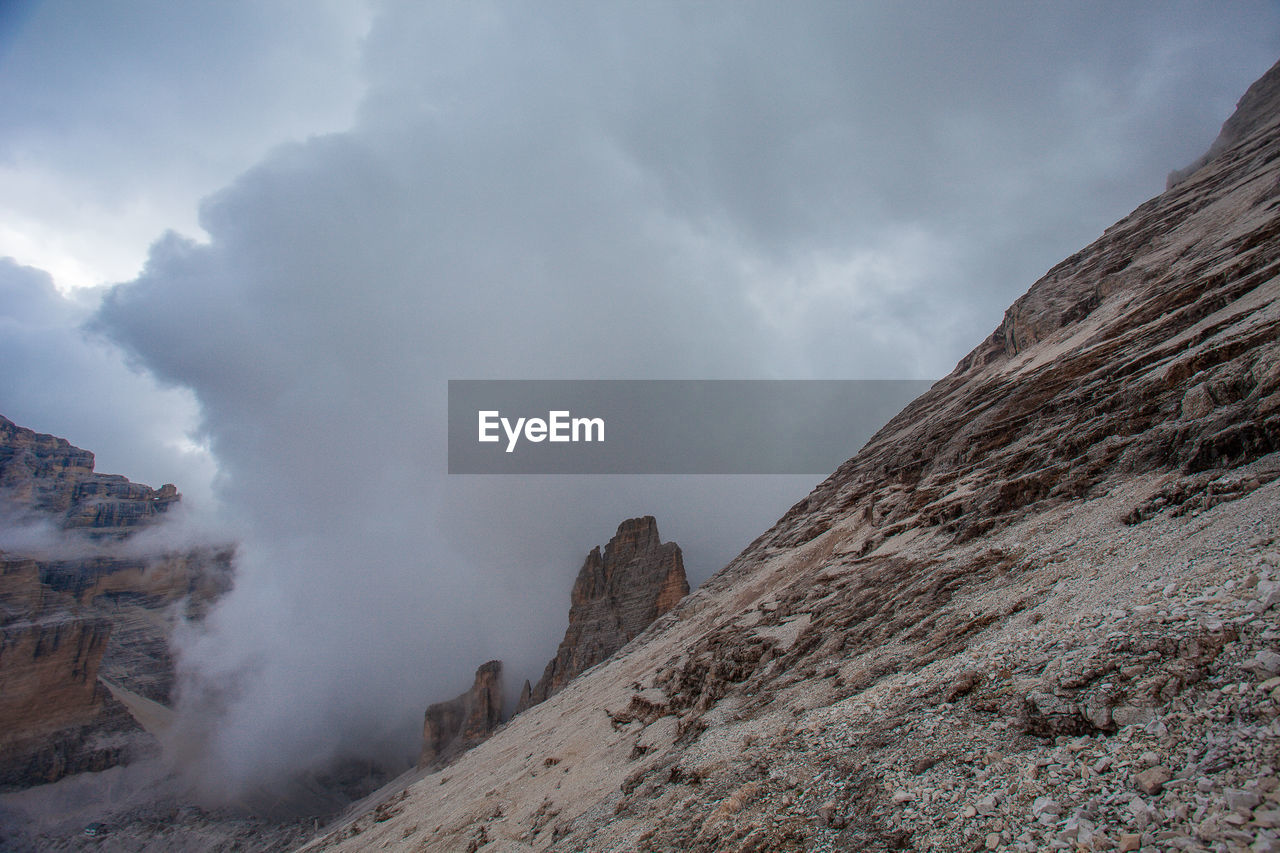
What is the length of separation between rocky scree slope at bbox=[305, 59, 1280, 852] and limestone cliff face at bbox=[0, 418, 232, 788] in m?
160

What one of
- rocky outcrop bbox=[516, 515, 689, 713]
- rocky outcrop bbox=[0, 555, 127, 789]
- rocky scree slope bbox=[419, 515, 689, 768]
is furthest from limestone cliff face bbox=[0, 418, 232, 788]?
rocky outcrop bbox=[516, 515, 689, 713]

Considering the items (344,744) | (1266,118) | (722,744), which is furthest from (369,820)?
(344,744)

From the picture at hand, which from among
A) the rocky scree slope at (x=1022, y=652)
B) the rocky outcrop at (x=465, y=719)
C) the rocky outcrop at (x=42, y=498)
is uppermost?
the rocky outcrop at (x=42, y=498)

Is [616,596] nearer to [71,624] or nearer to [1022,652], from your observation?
[1022,652]

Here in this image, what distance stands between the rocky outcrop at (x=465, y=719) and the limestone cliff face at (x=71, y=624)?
71857 millimetres

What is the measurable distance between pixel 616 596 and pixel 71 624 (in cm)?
13406

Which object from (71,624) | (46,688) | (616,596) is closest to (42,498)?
(71,624)

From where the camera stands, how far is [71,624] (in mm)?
136875

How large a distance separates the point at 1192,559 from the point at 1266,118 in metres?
62.0

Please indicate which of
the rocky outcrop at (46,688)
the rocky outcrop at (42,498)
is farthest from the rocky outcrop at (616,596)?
the rocky outcrop at (42,498)

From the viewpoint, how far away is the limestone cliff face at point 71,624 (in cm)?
12681

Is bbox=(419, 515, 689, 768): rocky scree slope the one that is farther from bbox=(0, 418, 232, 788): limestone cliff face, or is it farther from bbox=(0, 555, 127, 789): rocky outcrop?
bbox=(0, 418, 232, 788): limestone cliff face

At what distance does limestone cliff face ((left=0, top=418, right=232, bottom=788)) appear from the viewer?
126812 mm

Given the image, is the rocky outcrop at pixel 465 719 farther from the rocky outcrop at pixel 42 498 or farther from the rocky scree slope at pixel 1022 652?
the rocky outcrop at pixel 42 498
